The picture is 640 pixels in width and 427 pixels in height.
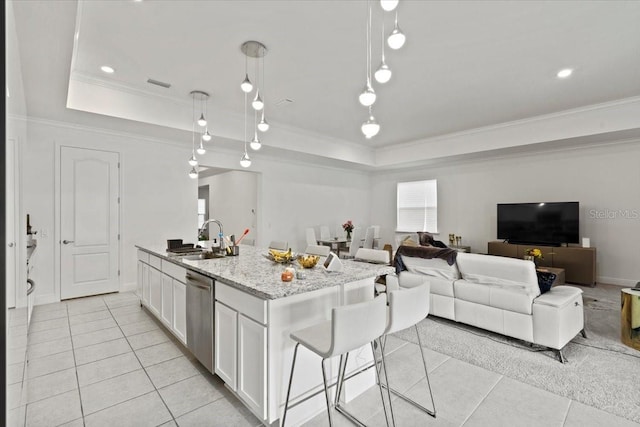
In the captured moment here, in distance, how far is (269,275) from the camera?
2.26 m

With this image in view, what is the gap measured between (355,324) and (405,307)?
42 cm

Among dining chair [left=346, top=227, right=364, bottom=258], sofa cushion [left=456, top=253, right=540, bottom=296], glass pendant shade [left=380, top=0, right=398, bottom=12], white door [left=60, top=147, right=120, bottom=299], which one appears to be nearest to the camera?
glass pendant shade [left=380, top=0, right=398, bottom=12]

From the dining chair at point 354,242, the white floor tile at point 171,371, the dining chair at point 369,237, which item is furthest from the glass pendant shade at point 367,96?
the dining chair at point 369,237

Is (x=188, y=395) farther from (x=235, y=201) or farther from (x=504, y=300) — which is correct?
(x=235, y=201)

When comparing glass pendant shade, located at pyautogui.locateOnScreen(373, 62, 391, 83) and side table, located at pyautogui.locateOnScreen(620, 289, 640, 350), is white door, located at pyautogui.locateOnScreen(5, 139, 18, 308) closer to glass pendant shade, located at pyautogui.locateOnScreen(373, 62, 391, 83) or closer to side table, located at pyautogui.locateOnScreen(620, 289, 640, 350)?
glass pendant shade, located at pyautogui.locateOnScreen(373, 62, 391, 83)

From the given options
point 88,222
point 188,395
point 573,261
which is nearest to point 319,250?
point 188,395

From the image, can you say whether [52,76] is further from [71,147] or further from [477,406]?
[477,406]

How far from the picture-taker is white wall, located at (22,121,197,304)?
4355mm

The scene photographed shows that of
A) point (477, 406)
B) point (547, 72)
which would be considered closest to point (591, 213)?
point (547, 72)

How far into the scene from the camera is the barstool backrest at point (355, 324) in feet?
4.94

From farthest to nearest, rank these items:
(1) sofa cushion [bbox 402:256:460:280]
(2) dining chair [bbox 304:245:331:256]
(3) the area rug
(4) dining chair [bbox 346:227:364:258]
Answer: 1. (4) dining chair [bbox 346:227:364:258]
2. (2) dining chair [bbox 304:245:331:256]
3. (1) sofa cushion [bbox 402:256:460:280]
4. (3) the area rug

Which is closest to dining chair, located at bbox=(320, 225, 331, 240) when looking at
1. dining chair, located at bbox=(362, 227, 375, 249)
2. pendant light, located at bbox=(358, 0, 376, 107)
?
dining chair, located at bbox=(362, 227, 375, 249)

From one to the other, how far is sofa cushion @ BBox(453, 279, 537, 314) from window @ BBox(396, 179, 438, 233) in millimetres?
4846

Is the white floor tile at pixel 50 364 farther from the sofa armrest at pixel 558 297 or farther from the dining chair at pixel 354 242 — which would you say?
the dining chair at pixel 354 242
